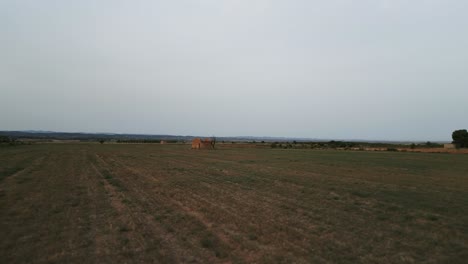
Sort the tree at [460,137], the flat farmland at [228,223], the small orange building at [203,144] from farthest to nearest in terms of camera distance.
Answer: the tree at [460,137], the small orange building at [203,144], the flat farmland at [228,223]

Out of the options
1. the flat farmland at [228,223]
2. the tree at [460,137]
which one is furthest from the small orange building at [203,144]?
the tree at [460,137]

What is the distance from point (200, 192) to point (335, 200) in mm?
4577

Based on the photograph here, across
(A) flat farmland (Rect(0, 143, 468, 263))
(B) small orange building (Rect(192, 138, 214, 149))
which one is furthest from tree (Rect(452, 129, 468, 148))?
(A) flat farmland (Rect(0, 143, 468, 263))

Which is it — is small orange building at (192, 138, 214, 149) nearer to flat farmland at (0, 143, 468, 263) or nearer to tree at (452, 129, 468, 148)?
flat farmland at (0, 143, 468, 263)

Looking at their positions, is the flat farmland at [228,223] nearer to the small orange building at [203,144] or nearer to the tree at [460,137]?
the small orange building at [203,144]

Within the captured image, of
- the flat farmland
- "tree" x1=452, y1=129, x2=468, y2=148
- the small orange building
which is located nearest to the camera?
the flat farmland

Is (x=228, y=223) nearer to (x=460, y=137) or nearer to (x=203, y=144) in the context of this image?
(x=203, y=144)

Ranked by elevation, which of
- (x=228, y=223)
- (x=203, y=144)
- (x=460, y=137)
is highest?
(x=460, y=137)

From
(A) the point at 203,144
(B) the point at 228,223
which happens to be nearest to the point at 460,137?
(A) the point at 203,144

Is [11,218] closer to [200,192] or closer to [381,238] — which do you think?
[200,192]

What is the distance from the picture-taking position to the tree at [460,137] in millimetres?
70000

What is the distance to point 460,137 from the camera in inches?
2854

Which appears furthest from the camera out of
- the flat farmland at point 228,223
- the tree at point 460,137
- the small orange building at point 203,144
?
the tree at point 460,137

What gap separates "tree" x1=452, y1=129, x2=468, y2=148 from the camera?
70.0 m
